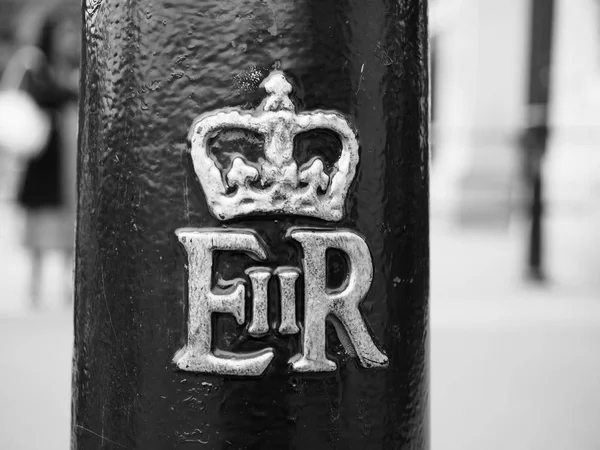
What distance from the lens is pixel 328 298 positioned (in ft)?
2.57

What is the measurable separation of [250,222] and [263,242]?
0.03m

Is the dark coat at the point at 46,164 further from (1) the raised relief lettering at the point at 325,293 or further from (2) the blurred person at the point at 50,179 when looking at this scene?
(1) the raised relief lettering at the point at 325,293

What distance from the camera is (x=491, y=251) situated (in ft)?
25.4

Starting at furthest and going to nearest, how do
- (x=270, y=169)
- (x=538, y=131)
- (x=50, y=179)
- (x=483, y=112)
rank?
(x=483, y=112), (x=538, y=131), (x=50, y=179), (x=270, y=169)

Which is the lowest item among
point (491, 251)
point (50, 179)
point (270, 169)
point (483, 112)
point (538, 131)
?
point (491, 251)

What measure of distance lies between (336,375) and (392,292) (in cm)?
12

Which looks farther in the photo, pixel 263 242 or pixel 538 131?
pixel 538 131

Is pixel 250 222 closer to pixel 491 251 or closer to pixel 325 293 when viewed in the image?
pixel 325 293

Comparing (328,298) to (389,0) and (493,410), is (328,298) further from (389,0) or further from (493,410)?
(493,410)

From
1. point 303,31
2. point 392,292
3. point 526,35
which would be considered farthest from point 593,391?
point 526,35

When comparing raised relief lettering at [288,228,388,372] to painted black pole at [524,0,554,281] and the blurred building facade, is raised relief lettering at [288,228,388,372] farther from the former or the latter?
the blurred building facade

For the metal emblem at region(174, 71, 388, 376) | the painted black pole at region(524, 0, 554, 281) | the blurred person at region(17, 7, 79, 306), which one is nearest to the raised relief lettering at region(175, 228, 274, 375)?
the metal emblem at region(174, 71, 388, 376)

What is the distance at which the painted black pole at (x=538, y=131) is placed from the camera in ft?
17.9

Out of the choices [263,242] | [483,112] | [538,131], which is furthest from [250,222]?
[483,112]
